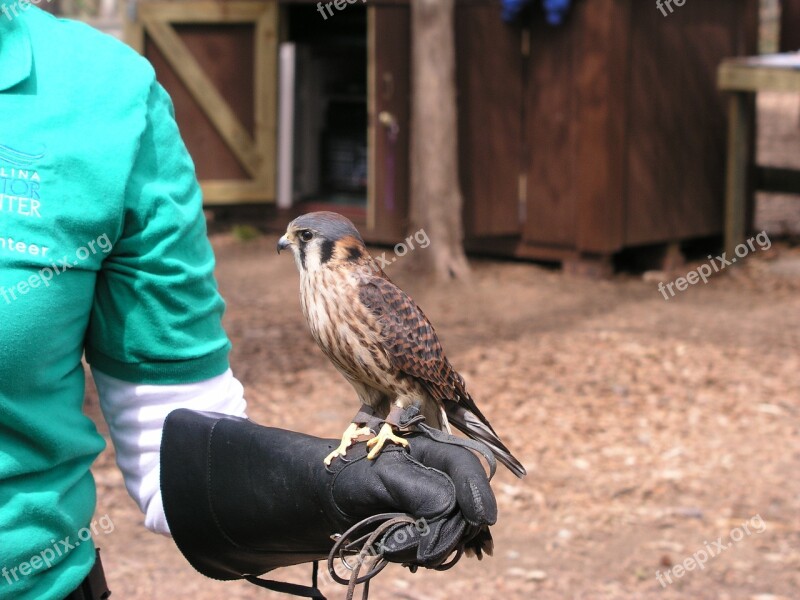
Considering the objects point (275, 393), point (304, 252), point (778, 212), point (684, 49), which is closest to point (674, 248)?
point (684, 49)

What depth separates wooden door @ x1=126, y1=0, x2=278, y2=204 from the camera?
8.98 m

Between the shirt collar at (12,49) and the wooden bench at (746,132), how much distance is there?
6369 mm

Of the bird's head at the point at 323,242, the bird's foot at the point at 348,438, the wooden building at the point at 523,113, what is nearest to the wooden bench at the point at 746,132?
the wooden building at the point at 523,113

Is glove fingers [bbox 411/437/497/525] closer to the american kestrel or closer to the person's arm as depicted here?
the american kestrel

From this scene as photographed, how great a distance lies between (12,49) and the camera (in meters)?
1.81

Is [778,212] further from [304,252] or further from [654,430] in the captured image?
[304,252]

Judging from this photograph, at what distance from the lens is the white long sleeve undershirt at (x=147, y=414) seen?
75.9 inches

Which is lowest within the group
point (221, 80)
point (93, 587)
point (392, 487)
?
A: point (93, 587)

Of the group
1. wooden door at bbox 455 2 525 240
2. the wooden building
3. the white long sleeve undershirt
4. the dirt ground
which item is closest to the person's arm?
the white long sleeve undershirt

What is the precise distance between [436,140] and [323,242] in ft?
19.1

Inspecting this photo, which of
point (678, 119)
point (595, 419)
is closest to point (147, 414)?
point (595, 419)

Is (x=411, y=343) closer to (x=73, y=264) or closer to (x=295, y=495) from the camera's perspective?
(x=295, y=495)

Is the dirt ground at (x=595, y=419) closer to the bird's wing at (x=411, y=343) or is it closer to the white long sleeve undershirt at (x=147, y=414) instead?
the bird's wing at (x=411, y=343)

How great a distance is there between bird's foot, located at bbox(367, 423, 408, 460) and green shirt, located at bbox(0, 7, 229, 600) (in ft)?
1.06
